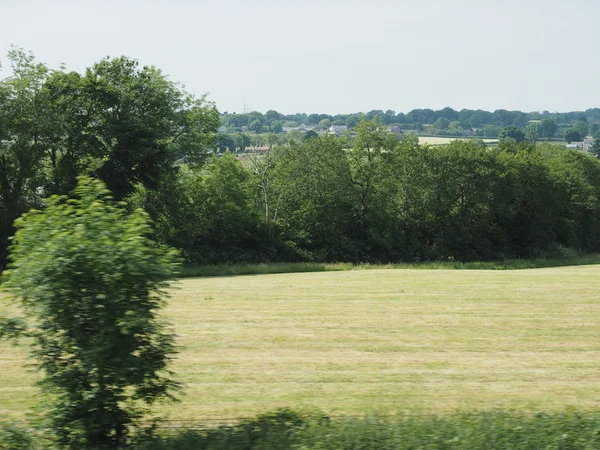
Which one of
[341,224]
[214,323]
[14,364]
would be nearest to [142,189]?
[341,224]

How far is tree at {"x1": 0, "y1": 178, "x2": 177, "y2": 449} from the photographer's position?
7602 millimetres

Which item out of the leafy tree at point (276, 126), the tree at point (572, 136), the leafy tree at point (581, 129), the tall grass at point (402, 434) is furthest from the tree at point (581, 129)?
the tall grass at point (402, 434)

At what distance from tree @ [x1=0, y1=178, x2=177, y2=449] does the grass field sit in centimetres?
256

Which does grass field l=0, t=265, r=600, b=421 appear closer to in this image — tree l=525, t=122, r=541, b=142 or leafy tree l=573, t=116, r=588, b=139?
tree l=525, t=122, r=541, b=142

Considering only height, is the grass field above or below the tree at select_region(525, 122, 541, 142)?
below

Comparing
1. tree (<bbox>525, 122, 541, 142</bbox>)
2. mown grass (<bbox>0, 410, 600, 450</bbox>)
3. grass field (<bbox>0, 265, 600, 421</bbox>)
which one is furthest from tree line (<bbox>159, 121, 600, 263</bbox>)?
tree (<bbox>525, 122, 541, 142</bbox>)

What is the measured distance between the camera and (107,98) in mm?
41844

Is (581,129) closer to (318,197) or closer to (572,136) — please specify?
(572,136)

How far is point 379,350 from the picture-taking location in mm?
15234

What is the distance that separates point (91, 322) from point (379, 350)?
8.86 m

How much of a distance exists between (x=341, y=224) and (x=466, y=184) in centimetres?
1219

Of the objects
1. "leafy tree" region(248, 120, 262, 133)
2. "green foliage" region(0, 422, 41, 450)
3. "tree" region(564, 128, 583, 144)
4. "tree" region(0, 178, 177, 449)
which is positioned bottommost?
"green foliage" region(0, 422, 41, 450)

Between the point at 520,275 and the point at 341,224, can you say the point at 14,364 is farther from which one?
the point at 341,224

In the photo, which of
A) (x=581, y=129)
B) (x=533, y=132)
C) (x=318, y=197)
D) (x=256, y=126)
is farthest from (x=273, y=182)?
(x=581, y=129)
